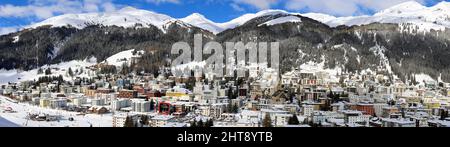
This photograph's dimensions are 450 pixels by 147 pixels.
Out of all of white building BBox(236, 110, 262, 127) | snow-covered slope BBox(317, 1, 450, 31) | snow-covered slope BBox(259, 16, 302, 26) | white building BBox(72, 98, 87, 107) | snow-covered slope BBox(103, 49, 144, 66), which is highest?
snow-covered slope BBox(317, 1, 450, 31)

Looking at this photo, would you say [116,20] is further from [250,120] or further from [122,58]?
[250,120]

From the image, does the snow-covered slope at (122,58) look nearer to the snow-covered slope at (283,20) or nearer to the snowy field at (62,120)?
the snow-covered slope at (283,20)

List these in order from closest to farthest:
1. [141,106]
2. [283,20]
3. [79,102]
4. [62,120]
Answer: [62,120]
[141,106]
[79,102]
[283,20]

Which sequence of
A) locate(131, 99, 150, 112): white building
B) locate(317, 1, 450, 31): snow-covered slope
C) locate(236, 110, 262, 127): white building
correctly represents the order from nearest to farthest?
locate(236, 110, 262, 127): white building
locate(131, 99, 150, 112): white building
locate(317, 1, 450, 31): snow-covered slope

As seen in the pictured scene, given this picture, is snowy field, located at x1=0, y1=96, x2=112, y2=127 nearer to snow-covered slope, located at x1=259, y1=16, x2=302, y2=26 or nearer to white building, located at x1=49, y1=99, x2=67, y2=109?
white building, located at x1=49, y1=99, x2=67, y2=109

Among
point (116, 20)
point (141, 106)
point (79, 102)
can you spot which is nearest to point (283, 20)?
point (116, 20)

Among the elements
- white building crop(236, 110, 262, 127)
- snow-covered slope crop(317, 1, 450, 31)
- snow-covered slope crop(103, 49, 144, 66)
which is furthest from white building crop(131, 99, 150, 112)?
snow-covered slope crop(317, 1, 450, 31)

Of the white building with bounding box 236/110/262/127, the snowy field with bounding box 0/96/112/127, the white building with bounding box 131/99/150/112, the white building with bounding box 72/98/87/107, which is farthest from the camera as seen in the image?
the white building with bounding box 72/98/87/107

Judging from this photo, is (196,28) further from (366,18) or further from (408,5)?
(408,5)

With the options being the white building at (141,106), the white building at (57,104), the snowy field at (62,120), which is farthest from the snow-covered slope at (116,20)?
the snowy field at (62,120)

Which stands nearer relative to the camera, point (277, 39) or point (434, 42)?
point (277, 39)

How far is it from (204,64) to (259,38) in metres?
3.02

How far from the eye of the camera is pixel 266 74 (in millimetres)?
12391
